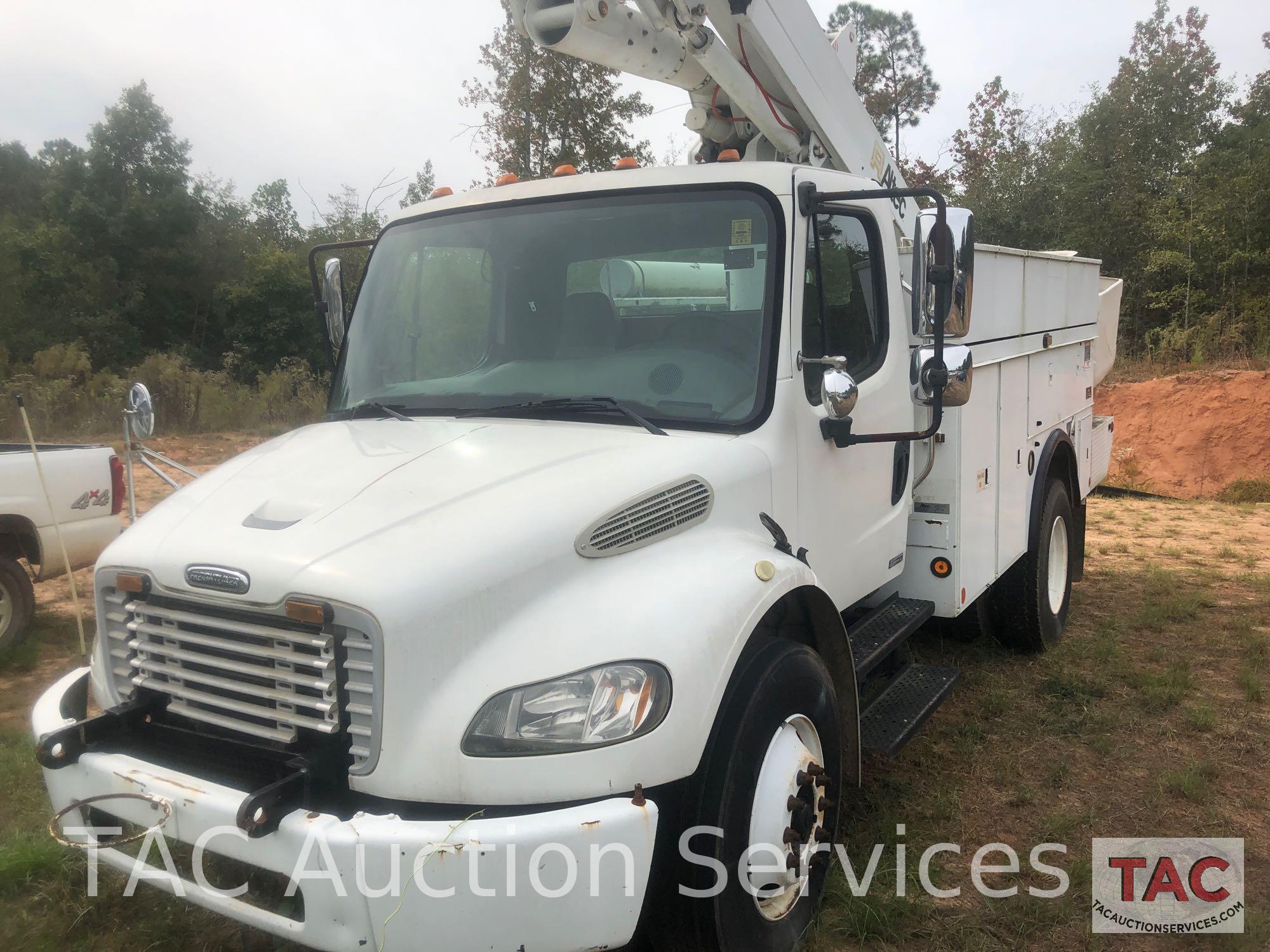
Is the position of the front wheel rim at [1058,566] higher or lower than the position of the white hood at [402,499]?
lower

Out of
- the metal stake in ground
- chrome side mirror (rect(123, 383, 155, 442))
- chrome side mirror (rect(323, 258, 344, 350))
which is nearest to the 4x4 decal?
the metal stake in ground

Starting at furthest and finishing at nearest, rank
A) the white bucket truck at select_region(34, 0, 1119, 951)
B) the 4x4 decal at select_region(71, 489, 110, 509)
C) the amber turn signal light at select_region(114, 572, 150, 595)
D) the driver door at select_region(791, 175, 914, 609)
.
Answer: the 4x4 decal at select_region(71, 489, 110, 509) → the driver door at select_region(791, 175, 914, 609) → the amber turn signal light at select_region(114, 572, 150, 595) → the white bucket truck at select_region(34, 0, 1119, 951)

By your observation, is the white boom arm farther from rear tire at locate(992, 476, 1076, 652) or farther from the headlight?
the headlight

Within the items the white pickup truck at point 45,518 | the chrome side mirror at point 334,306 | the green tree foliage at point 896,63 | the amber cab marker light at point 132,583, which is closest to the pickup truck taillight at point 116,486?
the white pickup truck at point 45,518

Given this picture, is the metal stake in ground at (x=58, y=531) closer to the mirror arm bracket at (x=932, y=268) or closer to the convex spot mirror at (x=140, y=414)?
the convex spot mirror at (x=140, y=414)

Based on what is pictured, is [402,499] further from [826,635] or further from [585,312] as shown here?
[826,635]

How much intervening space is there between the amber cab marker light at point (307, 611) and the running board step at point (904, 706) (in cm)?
202

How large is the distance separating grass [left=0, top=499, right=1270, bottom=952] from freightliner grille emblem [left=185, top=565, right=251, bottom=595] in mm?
1327

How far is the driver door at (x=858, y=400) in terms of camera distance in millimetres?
3316

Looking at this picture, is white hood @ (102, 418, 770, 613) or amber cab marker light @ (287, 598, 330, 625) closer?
amber cab marker light @ (287, 598, 330, 625)

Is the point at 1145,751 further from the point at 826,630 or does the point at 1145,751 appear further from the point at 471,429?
the point at 471,429

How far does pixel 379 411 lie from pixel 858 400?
69.5 inches

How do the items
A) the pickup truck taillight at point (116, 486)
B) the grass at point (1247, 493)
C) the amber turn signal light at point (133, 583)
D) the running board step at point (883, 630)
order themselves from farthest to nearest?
1. the grass at point (1247, 493)
2. the pickup truck taillight at point (116, 486)
3. the running board step at point (883, 630)
4. the amber turn signal light at point (133, 583)

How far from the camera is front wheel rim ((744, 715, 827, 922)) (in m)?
2.64
